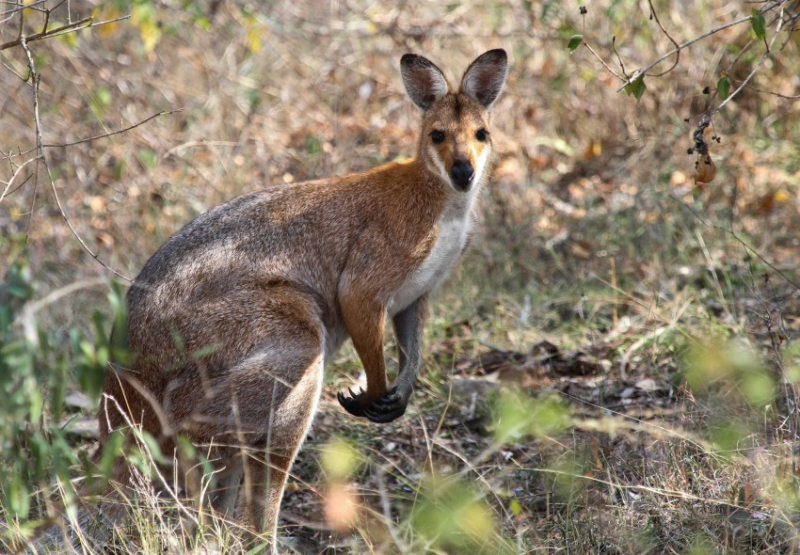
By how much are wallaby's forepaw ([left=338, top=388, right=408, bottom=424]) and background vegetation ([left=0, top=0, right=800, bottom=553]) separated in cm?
18

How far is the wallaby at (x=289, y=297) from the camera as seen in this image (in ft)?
15.7

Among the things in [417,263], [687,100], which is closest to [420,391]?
[417,263]

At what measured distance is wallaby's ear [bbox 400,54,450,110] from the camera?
5746 mm

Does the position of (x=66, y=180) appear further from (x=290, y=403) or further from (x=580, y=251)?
(x=290, y=403)

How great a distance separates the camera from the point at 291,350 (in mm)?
4895

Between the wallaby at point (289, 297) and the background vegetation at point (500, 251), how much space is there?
328 mm

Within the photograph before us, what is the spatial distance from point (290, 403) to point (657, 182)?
489 cm

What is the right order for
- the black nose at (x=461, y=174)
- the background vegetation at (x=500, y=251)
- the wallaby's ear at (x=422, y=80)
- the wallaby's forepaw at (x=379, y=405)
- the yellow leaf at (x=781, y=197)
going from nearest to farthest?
the background vegetation at (x=500, y=251), the black nose at (x=461, y=174), the wallaby's forepaw at (x=379, y=405), the wallaby's ear at (x=422, y=80), the yellow leaf at (x=781, y=197)

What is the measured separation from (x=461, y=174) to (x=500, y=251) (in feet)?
9.89

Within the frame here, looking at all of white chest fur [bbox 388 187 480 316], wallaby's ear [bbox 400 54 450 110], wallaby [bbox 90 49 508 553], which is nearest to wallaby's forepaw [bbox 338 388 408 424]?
wallaby [bbox 90 49 508 553]

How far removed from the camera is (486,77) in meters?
5.88

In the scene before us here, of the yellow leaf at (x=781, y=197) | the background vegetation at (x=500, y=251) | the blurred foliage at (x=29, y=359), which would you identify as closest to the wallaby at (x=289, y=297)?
the background vegetation at (x=500, y=251)

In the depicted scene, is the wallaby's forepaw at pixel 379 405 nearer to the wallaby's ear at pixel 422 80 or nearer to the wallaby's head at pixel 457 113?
the wallaby's head at pixel 457 113

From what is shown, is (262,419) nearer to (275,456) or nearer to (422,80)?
(275,456)
